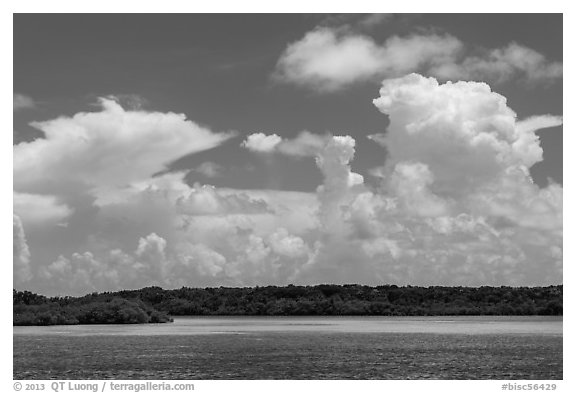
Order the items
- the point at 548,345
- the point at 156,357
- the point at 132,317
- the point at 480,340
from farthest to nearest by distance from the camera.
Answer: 1. the point at 132,317
2. the point at 480,340
3. the point at 548,345
4. the point at 156,357

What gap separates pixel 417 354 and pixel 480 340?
121 ft

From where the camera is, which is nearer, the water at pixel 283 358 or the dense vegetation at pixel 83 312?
the water at pixel 283 358

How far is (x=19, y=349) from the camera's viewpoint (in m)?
100

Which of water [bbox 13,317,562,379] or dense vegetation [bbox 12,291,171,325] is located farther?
dense vegetation [bbox 12,291,171,325]

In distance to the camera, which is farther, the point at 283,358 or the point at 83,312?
the point at 83,312

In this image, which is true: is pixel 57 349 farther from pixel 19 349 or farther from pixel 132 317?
pixel 132 317
